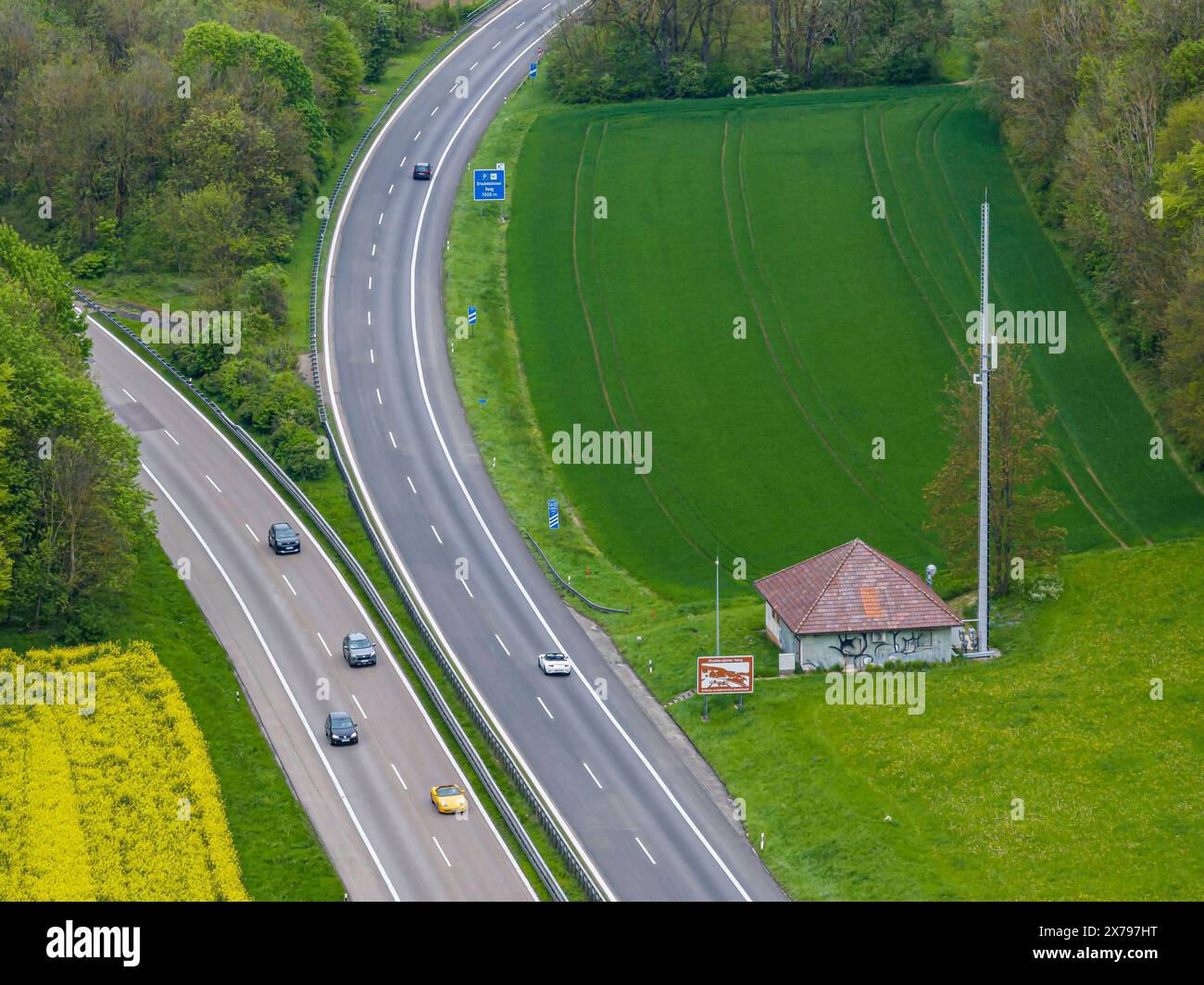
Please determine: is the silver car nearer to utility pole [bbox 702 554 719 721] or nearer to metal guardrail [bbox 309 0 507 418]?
utility pole [bbox 702 554 719 721]

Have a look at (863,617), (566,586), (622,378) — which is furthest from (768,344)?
(863,617)

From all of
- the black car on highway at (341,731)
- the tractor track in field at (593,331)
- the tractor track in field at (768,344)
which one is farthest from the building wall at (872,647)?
the black car on highway at (341,731)

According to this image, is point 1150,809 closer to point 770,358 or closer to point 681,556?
point 681,556

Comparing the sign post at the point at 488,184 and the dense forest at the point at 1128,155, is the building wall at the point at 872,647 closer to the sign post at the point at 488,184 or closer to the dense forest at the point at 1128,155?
the dense forest at the point at 1128,155

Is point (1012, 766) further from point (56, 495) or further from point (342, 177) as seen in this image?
point (342, 177)

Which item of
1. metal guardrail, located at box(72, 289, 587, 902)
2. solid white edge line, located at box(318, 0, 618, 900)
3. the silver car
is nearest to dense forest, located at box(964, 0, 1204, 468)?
the silver car
